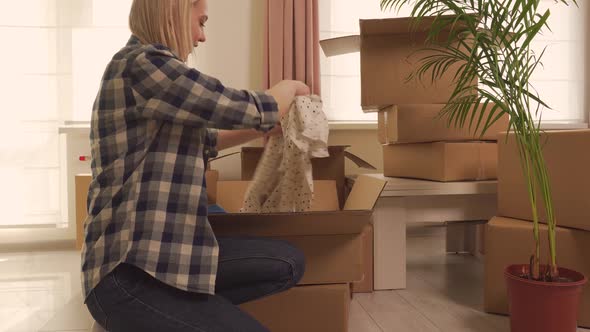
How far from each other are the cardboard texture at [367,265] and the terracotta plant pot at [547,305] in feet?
2.25

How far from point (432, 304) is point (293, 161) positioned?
37.5 inches

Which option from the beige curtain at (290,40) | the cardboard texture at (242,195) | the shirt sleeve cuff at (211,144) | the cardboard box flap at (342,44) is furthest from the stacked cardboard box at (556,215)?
the beige curtain at (290,40)

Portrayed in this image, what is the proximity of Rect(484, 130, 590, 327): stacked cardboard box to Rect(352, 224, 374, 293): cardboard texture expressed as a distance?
1.52 ft

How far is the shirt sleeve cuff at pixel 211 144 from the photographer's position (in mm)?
1166

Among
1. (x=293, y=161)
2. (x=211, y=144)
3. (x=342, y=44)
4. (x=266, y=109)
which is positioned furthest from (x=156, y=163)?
(x=342, y=44)

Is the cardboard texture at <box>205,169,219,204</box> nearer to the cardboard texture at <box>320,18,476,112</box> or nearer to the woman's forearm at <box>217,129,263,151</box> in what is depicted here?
the cardboard texture at <box>320,18,476,112</box>

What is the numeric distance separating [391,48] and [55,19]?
6.68ft

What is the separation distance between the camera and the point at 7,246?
3004 mm

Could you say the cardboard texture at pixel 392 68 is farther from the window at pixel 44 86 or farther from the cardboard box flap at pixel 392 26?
the window at pixel 44 86

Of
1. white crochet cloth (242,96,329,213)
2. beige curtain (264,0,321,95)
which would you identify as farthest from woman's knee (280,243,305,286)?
beige curtain (264,0,321,95)

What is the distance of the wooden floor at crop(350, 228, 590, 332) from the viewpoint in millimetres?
1662

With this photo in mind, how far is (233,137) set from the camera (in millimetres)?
1237

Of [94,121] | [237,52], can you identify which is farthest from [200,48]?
[94,121]

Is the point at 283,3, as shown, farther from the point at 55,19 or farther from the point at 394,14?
the point at 55,19
